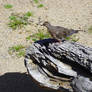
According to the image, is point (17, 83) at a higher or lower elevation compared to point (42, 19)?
lower

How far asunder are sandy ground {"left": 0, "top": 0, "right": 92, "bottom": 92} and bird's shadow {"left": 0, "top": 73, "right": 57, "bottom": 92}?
0.22 meters

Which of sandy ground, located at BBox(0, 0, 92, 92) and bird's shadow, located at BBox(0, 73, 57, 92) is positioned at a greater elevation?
sandy ground, located at BBox(0, 0, 92, 92)

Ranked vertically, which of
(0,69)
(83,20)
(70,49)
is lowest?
(0,69)

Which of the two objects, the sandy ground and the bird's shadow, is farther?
the sandy ground

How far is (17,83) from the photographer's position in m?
9.02

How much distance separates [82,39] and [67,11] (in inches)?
108

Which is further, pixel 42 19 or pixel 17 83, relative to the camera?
pixel 42 19

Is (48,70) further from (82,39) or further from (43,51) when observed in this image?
(82,39)

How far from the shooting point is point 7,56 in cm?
1032

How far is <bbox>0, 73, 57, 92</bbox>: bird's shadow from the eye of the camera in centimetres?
870

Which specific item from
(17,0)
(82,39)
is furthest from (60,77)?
(17,0)

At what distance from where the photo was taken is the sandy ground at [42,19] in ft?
33.0

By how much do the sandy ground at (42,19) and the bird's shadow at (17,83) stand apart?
0.22 metres

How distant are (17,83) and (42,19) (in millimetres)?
4603
